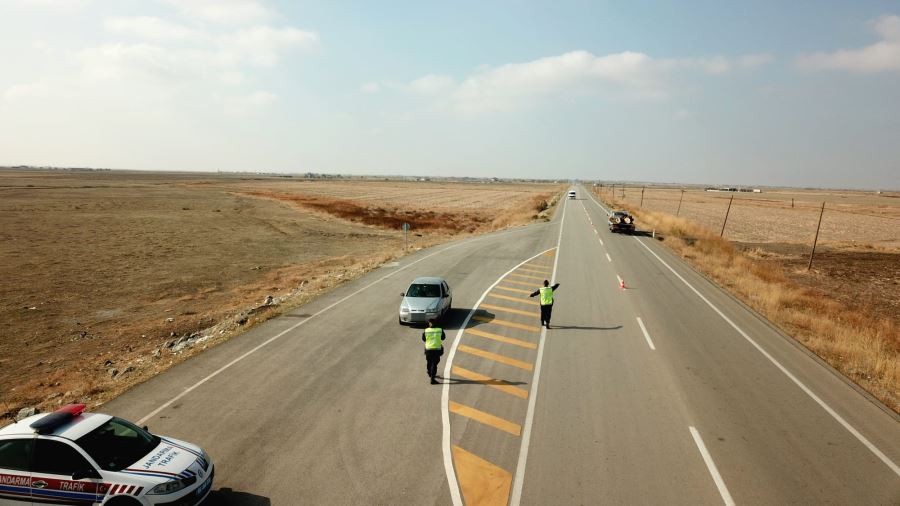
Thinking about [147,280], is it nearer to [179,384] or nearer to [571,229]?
[179,384]

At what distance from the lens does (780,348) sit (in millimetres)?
14602

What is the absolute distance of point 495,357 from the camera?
13.3 metres

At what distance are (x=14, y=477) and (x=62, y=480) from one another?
71 cm

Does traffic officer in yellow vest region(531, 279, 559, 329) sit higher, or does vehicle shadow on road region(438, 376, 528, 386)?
traffic officer in yellow vest region(531, 279, 559, 329)

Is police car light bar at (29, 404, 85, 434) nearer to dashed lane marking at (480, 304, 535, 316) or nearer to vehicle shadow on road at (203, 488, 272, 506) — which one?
vehicle shadow on road at (203, 488, 272, 506)

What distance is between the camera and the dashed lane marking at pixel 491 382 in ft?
36.4

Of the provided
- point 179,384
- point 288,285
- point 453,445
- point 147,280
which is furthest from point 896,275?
point 147,280

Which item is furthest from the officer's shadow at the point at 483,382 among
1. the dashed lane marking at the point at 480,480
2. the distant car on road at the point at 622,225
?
the distant car on road at the point at 622,225

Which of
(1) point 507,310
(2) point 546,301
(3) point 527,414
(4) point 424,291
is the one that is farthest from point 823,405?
(4) point 424,291

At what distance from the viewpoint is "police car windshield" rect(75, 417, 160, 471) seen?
22.1 ft

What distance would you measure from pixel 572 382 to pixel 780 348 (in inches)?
313

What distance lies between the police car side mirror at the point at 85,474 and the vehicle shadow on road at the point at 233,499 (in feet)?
5.08

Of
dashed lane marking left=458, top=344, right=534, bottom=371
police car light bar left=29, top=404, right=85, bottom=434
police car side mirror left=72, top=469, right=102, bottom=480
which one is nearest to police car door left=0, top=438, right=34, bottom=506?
police car light bar left=29, top=404, right=85, bottom=434

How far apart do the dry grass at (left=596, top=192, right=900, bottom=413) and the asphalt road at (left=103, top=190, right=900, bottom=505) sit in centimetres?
77
